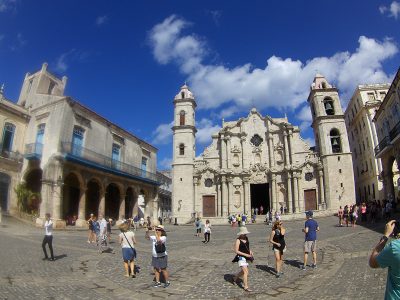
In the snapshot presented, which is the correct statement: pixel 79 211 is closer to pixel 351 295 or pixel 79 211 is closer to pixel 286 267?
pixel 286 267

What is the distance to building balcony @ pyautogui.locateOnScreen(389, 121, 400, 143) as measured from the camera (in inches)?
887

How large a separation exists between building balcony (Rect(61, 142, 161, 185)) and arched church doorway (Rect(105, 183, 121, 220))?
7.37 feet

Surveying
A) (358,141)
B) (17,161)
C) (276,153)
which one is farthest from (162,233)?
(358,141)

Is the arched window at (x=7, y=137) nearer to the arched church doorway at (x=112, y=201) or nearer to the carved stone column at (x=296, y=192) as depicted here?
the arched church doorway at (x=112, y=201)

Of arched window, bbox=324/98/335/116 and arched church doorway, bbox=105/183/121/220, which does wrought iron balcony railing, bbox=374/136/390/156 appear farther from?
arched church doorway, bbox=105/183/121/220

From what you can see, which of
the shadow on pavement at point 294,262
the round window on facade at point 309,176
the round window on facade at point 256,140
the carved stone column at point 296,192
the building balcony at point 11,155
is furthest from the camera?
the round window on facade at point 256,140

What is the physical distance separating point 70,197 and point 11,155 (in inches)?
211

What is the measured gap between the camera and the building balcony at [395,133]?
73.9 ft

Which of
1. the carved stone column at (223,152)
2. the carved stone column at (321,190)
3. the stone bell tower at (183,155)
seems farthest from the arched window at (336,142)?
the stone bell tower at (183,155)

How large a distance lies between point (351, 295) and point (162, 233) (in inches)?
168

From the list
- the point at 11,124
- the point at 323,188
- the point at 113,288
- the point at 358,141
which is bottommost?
the point at 113,288

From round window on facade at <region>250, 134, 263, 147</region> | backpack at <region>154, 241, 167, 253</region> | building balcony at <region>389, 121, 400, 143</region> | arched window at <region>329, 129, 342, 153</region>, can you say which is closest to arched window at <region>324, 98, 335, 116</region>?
arched window at <region>329, 129, 342, 153</region>

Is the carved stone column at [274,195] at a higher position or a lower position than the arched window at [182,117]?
lower

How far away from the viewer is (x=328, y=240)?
14.7m
